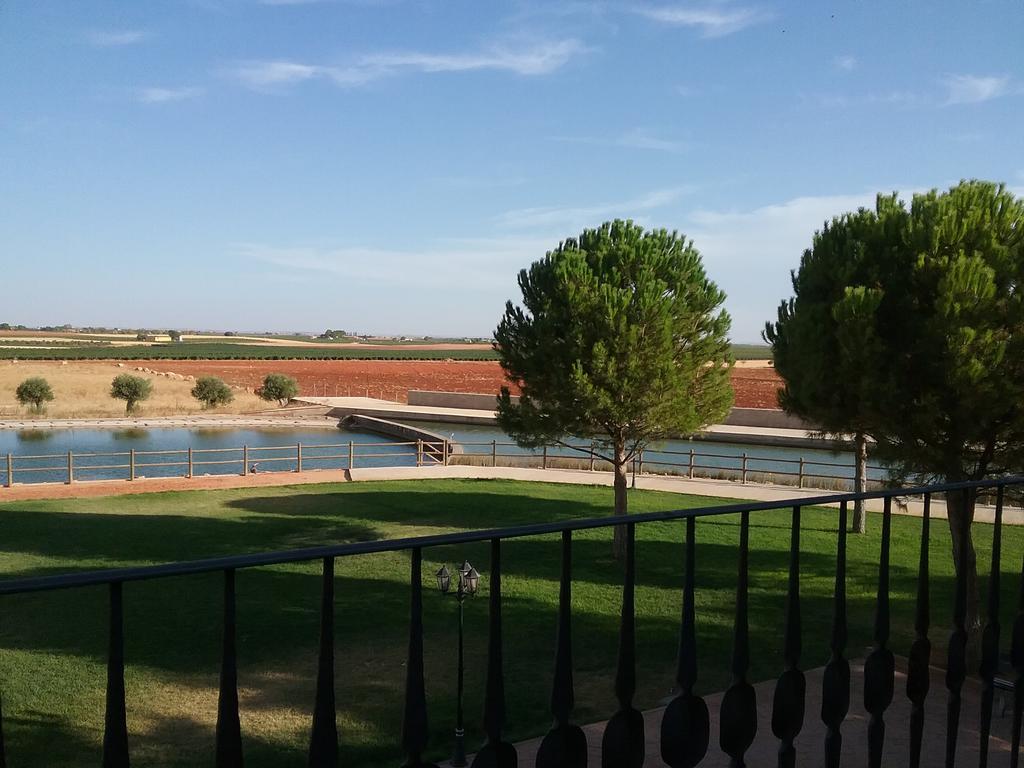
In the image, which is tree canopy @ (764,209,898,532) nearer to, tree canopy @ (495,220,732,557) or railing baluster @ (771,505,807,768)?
tree canopy @ (495,220,732,557)

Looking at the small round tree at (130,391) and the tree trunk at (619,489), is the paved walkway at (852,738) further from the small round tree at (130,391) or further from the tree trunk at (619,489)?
the small round tree at (130,391)

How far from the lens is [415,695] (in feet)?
5.13

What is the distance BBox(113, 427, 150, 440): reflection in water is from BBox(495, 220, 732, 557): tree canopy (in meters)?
25.7

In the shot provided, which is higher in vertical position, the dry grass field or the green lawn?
the dry grass field

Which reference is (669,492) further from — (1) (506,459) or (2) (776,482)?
(1) (506,459)

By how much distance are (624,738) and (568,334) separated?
45.0 feet

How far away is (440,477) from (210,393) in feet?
84.4

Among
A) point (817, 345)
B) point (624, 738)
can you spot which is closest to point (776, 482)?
point (817, 345)

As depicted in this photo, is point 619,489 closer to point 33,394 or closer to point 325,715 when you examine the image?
point 325,715

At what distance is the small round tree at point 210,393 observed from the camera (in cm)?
Result: 4666

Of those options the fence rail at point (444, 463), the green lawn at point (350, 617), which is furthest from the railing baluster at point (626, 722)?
the fence rail at point (444, 463)

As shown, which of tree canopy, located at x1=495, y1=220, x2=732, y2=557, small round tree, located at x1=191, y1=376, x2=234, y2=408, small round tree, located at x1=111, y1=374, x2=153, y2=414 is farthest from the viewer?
small round tree, located at x1=191, y1=376, x2=234, y2=408

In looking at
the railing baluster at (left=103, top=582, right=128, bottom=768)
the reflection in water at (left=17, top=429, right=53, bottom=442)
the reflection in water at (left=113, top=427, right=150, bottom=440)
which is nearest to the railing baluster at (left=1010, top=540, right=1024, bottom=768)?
the railing baluster at (left=103, top=582, right=128, bottom=768)

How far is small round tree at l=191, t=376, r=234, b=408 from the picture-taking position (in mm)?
46656
